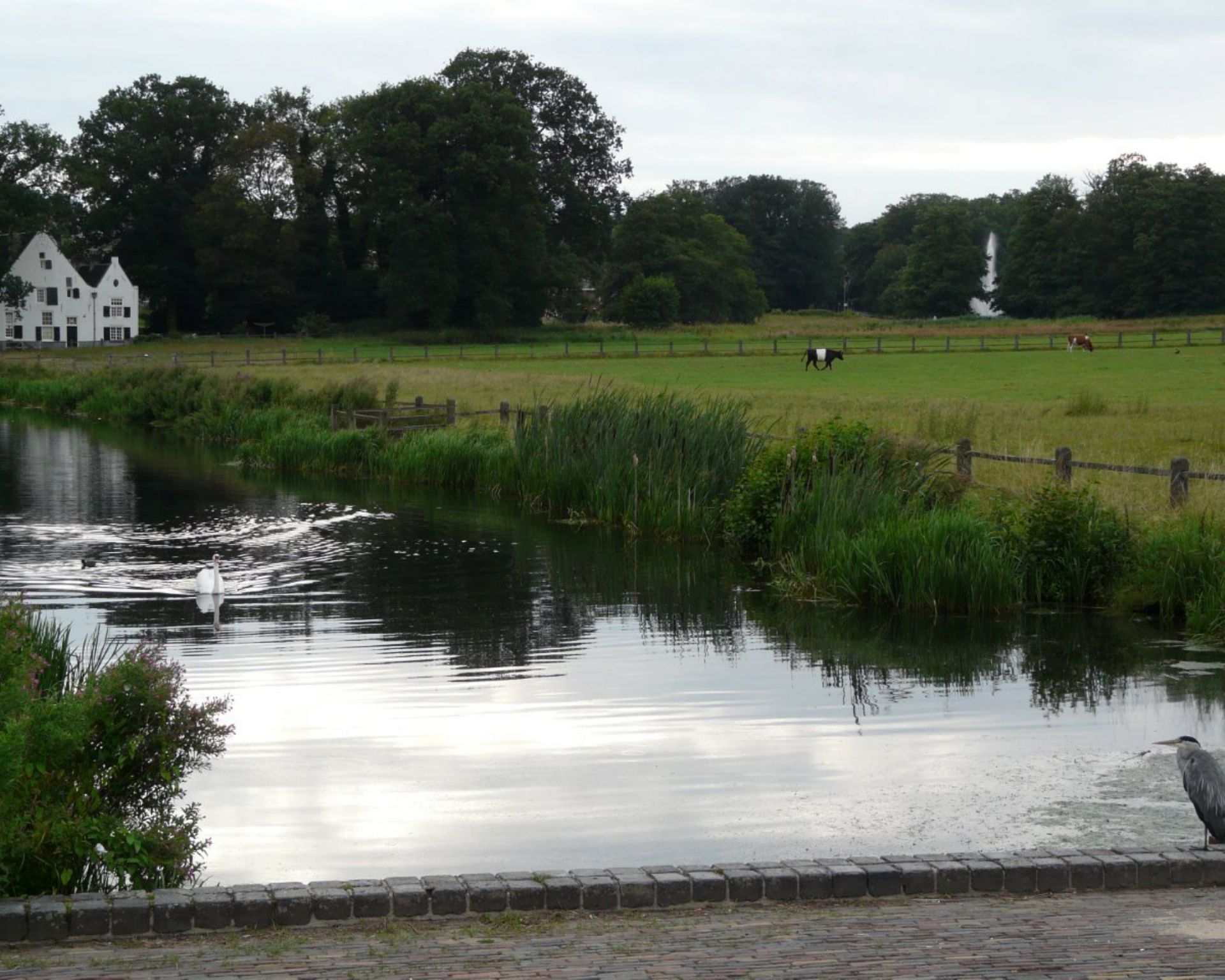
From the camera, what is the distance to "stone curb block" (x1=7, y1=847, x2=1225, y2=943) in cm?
696

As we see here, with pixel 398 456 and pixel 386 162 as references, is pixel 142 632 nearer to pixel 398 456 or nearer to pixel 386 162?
pixel 398 456

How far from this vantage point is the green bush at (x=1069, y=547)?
19.0m

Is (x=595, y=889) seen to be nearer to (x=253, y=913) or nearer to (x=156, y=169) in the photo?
(x=253, y=913)

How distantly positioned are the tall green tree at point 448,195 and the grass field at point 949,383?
6700 mm

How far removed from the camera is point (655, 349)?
83.3m

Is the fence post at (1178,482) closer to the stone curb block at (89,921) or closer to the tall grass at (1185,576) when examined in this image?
the tall grass at (1185,576)

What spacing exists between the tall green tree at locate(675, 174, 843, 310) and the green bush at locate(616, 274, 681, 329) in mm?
55895

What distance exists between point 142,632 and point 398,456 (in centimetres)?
1885

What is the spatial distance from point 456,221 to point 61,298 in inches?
1303

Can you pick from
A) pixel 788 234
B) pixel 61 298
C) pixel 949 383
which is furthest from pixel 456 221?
pixel 788 234

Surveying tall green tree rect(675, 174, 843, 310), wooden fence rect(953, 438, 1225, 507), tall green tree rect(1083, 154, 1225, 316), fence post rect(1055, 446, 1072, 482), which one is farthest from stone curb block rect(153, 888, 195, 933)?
tall green tree rect(675, 174, 843, 310)

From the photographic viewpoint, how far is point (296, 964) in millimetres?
6477

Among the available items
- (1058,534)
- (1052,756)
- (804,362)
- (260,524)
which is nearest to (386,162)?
(804,362)

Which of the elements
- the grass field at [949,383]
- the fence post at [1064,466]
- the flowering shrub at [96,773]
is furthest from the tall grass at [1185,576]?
the flowering shrub at [96,773]
